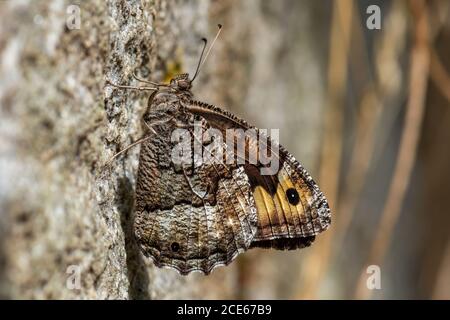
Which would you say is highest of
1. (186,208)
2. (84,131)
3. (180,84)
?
(180,84)

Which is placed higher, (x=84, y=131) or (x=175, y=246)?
(x=84, y=131)

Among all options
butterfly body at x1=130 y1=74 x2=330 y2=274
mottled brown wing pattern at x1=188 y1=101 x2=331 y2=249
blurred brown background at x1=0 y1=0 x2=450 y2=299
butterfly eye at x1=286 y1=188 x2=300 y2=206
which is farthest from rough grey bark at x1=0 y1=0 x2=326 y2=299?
butterfly eye at x1=286 y1=188 x2=300 y2=206

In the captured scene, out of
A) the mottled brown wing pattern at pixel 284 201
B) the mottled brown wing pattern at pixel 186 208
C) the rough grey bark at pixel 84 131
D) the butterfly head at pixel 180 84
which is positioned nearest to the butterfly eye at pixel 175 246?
the mottled brown wing pattern at pixel 186 208

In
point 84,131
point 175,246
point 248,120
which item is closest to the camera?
point 84,131

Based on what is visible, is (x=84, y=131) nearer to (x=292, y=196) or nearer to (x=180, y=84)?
(x=180, y=84)

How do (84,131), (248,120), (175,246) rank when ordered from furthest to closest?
(248,120)
(175,246)
(84,131)

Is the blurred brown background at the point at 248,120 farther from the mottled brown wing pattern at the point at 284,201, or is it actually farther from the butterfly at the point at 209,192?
the mottled brown wing pattern at the point at 284,201

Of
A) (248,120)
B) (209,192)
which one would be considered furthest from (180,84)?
(248,120)
